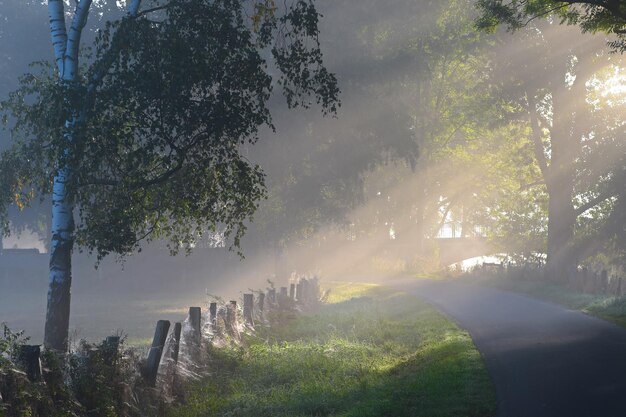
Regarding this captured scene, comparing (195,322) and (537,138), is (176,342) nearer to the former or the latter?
(195,322)

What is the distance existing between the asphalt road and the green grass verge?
0.66 m

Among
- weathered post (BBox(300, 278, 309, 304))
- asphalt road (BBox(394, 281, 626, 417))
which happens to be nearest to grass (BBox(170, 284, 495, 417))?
asphalt road (BBox(394, 281, 626, 417))

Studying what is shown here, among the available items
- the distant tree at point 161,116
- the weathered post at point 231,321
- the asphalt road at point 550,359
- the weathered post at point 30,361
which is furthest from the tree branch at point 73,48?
the asphalt road at point 550,359

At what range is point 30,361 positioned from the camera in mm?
9508

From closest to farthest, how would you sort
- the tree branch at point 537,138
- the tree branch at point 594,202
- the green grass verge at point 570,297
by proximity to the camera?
the green grass verge at point 570,297 → the tree branch at point 594,202 → the tree branch at point 537,138

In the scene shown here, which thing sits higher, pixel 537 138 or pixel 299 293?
pixel 537 138

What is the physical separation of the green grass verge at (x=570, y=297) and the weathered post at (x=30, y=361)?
14.5m

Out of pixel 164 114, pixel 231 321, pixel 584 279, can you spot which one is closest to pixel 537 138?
pixel 584 279

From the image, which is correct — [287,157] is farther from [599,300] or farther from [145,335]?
[599,300]

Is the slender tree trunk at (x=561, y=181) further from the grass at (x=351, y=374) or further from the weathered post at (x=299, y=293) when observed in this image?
the grass at (x=351, y=374)

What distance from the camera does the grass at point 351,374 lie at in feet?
38.5

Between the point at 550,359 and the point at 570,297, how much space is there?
587 inches

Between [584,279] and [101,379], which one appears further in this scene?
[584,279]

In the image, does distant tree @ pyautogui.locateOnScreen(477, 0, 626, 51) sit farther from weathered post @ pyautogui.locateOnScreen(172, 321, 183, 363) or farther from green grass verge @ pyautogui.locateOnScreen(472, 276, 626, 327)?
weathered post @ pyautogui.locateOnScreen(172, 321, 183, 363)
